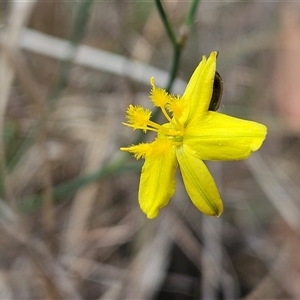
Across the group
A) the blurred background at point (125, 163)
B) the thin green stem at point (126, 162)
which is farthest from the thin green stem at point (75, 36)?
the thin green stem at point (126, 162)

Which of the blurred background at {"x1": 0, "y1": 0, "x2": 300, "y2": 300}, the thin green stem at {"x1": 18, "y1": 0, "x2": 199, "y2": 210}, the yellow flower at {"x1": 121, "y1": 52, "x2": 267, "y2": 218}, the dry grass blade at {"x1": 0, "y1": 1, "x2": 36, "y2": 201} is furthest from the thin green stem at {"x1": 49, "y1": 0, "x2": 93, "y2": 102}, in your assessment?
the yellow flower at {"x1": 121, "y1": 52, "x2": 267, "y2": 218}

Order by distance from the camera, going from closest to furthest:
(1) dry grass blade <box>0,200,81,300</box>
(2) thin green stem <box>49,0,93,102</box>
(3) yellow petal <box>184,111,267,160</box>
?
(3) yellow petal <box>184,111,267,160</box>
(1) dry grass blade <box>0,200,81,300</box>
(2) thin green stem <box>49,0,93,102</box>

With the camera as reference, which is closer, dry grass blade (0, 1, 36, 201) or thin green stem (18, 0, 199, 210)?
thin green stem (18, 0, 199, 210)

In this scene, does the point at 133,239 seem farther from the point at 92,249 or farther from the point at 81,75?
the point at 81,75

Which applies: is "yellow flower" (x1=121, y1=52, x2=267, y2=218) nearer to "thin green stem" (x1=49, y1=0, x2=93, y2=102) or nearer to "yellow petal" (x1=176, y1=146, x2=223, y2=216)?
"yellow petal" (x1=176, y1=146, x2=223, y2=216)

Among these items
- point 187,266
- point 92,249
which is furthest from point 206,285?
point 92,249

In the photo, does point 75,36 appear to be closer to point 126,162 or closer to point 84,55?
point 84,55

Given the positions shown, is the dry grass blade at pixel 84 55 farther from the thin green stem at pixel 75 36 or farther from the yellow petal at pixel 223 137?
the yellow petal at pixel 223 137
